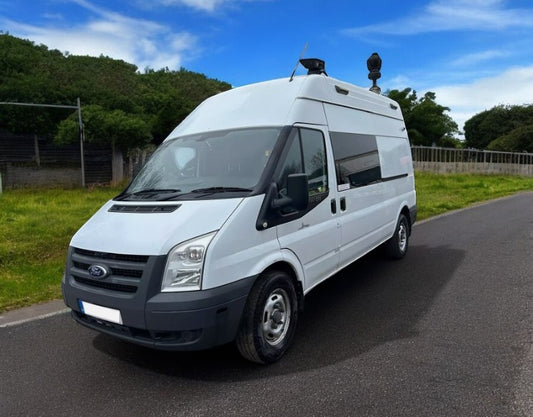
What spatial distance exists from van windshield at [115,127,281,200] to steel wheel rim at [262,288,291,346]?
94 centimetres

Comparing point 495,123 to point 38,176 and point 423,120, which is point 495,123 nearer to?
point 423,120

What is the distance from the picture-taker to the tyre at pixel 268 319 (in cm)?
315

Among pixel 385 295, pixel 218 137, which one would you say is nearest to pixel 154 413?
pixel 218 137

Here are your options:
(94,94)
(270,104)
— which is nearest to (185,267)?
(270,104)

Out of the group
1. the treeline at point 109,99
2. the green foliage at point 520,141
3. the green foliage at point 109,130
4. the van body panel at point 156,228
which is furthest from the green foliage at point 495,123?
the van body panel at point 156,228

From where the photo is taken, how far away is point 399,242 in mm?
6680

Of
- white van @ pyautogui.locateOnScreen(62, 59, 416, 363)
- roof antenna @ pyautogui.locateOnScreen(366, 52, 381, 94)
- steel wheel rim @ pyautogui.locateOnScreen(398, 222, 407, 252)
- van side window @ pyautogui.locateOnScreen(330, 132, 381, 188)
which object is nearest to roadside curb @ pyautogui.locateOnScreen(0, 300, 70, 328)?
white van @ pyautogui.locateOnScreen(62, 59, 416, 363)

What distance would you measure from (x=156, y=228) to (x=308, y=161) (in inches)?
63.7

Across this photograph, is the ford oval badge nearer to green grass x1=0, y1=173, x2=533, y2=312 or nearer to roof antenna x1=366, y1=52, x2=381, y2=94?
green grass x1=0, y1=173, x2=533, y2=312

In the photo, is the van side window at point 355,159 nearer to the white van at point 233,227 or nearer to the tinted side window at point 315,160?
the white van at point 233,227

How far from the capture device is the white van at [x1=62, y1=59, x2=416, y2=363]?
113 inches

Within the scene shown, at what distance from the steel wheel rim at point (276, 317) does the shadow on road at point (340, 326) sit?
8.3 inches

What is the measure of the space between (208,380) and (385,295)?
2.68 meters

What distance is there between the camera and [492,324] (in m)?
4.05
